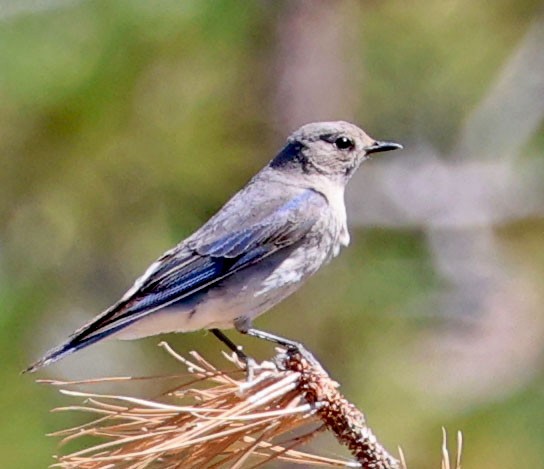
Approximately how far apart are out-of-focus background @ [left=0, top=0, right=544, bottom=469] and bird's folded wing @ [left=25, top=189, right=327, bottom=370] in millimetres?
639

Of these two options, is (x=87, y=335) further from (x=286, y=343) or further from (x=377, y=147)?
(x=377, y=147)

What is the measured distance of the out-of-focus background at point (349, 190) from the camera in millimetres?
4242

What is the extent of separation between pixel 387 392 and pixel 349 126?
3.48 ft

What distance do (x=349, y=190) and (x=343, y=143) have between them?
1369 mm

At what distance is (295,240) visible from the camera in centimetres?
376

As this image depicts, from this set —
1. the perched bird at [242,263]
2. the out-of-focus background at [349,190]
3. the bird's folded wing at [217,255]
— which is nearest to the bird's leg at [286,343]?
the perched bird at [242,263]

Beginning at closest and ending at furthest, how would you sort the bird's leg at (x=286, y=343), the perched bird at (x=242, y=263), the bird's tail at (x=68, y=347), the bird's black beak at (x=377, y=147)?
the bird's leg at (x=286, y=343) < the bird's tail at (x=68, y=347) < the perched bird at (x=242, y=263) < the bird's black beak at (x=377, y=147)

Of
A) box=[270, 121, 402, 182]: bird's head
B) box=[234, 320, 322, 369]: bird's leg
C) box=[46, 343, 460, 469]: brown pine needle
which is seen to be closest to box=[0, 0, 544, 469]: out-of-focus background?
box=[270, 121, 402, 182]: bird's head

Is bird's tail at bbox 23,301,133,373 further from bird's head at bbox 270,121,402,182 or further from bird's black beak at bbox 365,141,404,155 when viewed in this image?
bird's black beak at bbox 365,141,404,155

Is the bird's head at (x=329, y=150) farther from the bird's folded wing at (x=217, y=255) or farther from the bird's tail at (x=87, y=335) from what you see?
the bird's tail at (x=87, y=335)

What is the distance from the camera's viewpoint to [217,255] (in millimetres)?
3785

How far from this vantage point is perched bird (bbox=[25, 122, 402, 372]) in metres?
3.54

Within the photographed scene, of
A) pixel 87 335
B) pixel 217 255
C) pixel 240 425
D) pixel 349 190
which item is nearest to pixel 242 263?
pixel 217 255

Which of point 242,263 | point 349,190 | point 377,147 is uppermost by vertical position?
point 349,190
